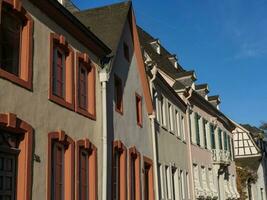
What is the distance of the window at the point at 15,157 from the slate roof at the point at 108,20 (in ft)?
22.1

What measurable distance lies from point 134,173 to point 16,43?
28.5ft

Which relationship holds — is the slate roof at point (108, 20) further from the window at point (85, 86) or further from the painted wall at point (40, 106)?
the painted wall at point (40, 106)

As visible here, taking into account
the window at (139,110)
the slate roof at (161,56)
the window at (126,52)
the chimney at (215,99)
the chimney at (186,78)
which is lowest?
the window at (139,110)

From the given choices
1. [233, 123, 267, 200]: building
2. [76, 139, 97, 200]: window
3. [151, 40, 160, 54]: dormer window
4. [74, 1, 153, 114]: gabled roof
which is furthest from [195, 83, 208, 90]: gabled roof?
[76, 139, 97, 200]: window

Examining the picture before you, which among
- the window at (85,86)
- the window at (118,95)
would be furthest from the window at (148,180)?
the window at (85,86)

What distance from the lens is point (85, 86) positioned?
601 inches

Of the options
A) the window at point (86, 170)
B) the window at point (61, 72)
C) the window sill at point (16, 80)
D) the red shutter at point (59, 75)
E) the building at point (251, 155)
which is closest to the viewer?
the window sill at point (16, 80)

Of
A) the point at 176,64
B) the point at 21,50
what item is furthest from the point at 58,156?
the point at 176,64

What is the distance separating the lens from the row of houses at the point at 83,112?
11078mm

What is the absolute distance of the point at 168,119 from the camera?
2484cm

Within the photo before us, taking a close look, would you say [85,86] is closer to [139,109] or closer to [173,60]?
[139,109]

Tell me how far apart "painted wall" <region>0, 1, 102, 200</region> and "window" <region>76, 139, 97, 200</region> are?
362mm

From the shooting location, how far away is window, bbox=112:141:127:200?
53.4ft

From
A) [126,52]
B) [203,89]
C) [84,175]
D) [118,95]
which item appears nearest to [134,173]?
[118,95]
